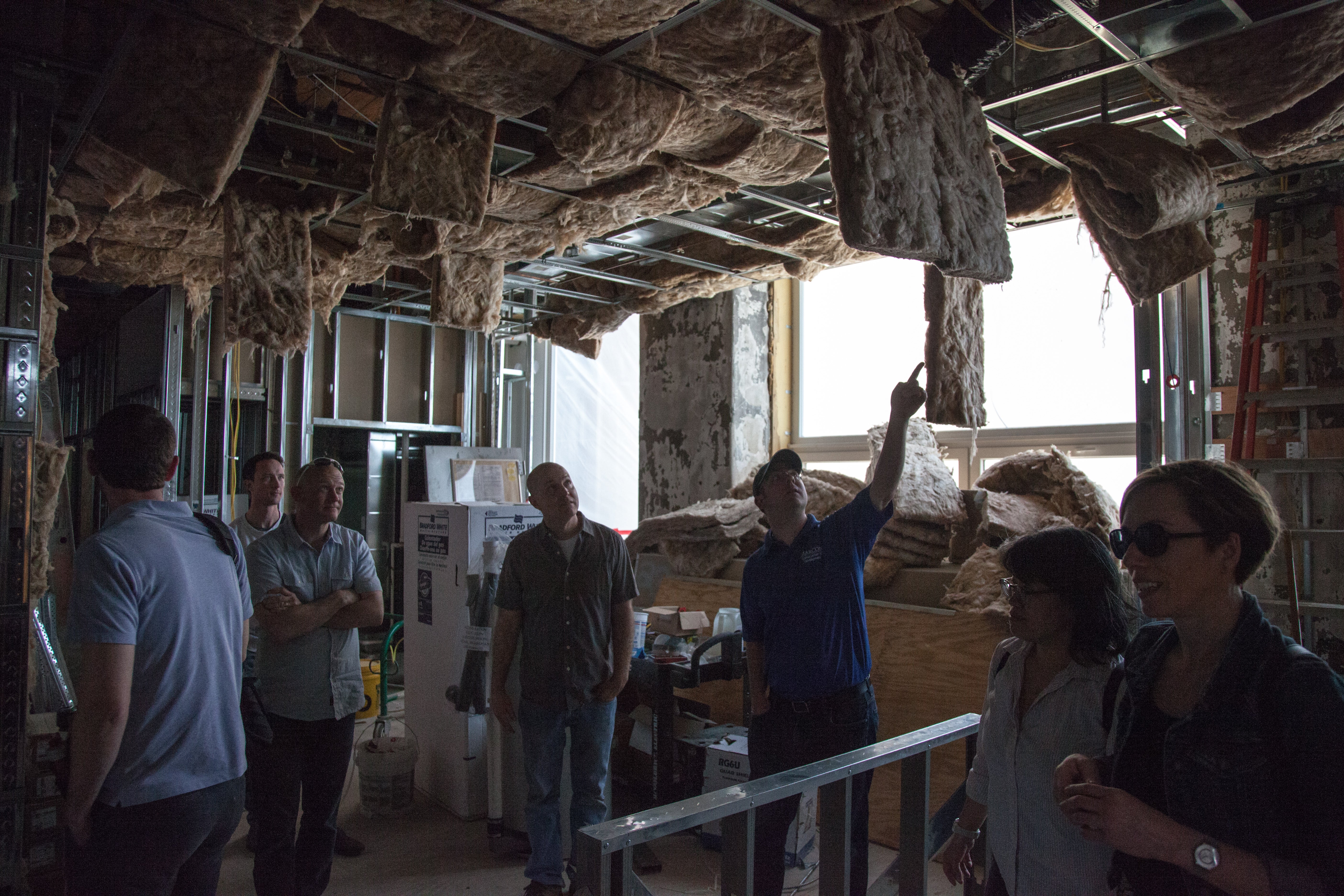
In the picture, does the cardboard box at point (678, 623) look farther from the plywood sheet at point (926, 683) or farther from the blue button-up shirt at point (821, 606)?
→ the blue button-up shirt at point (821, 606)

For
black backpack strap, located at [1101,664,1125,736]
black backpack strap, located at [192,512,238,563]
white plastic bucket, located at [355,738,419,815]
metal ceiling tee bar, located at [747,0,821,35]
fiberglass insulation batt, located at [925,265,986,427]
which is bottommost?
white plastic bucket, located at [355,738,419,815]

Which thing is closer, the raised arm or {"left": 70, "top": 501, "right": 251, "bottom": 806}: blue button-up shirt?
{"left": 70, "top": 501, "right": 251, "bottom": 806}: blue button-up shirt

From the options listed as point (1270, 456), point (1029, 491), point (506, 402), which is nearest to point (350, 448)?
point (506, 402)

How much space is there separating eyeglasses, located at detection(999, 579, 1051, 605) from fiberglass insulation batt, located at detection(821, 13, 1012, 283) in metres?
0.95

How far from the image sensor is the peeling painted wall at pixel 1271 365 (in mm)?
3475

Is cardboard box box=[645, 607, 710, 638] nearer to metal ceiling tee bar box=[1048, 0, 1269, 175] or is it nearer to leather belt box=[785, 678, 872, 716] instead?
leather belt box=[785, 678, 872, 716]

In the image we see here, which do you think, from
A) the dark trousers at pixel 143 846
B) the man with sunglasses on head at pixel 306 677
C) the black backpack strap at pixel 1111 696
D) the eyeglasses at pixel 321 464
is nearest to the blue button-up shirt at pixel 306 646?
the man with sunglasses on head at pixel 306 677

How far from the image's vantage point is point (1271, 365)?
145 inches

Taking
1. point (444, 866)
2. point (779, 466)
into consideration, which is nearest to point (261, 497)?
point (444, 866)

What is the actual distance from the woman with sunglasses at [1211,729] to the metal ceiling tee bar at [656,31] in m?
1.85

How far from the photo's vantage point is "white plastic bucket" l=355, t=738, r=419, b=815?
4.41 m

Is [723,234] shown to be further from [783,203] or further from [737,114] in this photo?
[737,114]

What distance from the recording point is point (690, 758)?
4215 mm

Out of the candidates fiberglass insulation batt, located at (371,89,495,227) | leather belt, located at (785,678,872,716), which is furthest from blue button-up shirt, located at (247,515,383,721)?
leather belt, located at (785,678,872,716)
